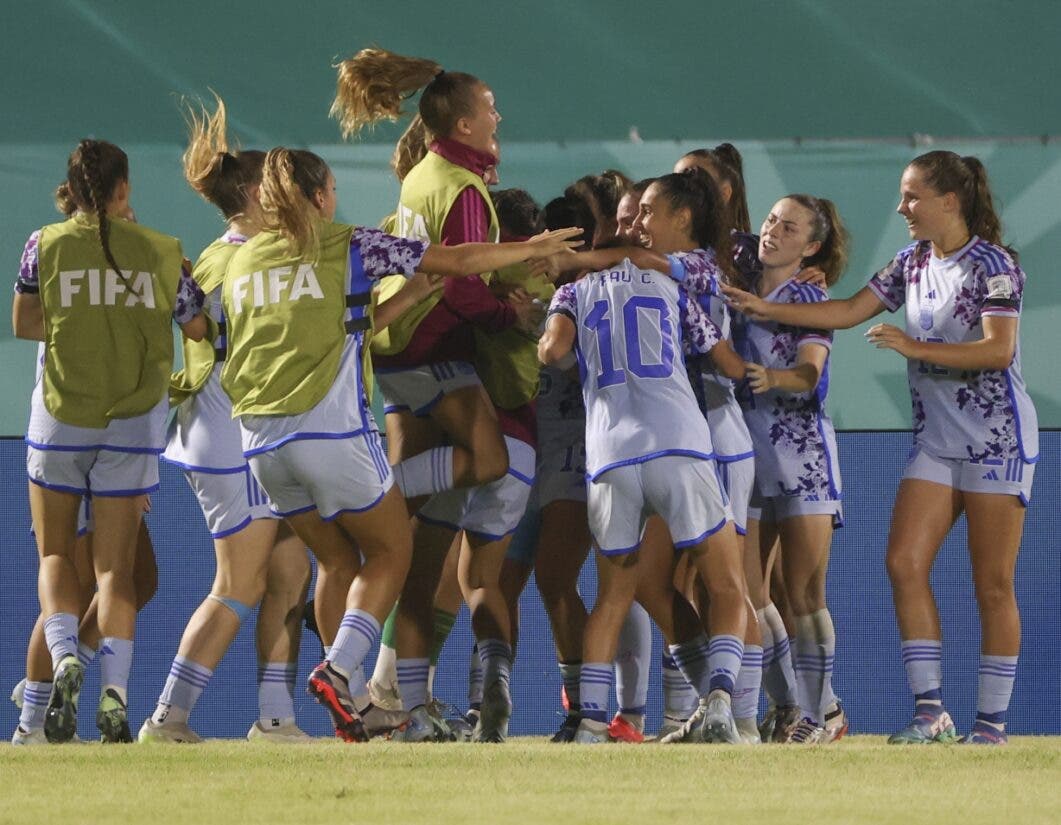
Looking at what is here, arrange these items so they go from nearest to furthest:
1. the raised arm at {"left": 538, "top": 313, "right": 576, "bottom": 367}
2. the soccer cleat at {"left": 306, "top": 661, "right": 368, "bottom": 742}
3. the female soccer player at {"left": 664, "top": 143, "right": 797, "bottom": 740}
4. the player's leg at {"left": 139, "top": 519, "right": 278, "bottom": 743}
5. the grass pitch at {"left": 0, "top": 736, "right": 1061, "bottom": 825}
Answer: the grass pitch at {"left": 0, "top": 736, "right": 1061, "bottom": 825}
the soccer cleat at {"left": 306, "top": 661, "right": 368, "bottom": 742}
the raised arm at {"left": 538, "top": 313, "right": 576, "bottom": 367}
the player's leg at {"left": 139, "top": 519, "right": 278, "bottom": 743}
the female soccer player at {"left": 664, "top": 143, "right": 797, "bottom": 740}

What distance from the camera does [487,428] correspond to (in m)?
4.71

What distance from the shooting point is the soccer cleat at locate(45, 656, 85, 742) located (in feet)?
14.0

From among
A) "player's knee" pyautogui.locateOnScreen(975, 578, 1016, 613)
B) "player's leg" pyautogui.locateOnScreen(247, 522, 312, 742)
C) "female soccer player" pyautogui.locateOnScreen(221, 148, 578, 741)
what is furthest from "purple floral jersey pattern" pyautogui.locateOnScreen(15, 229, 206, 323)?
"player's knee" pyautogui.locateOnScreen(975, 578, 1016, 613)

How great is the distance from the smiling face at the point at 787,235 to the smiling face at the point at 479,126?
0.79 metres

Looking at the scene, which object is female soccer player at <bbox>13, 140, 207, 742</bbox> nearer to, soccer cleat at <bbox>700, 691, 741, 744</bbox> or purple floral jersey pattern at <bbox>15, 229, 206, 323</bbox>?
purple floral jersey pattern at <bbox>15, 229, 206, 323</bbox>

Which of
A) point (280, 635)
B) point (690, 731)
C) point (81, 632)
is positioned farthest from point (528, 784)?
point (81, 632)

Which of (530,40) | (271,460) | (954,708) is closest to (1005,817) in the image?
(271,460)

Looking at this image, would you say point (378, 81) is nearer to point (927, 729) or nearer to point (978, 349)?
point (978, 349)

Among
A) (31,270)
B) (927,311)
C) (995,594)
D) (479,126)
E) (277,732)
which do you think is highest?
(479,126)

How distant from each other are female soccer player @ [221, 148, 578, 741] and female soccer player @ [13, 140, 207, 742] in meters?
0.35

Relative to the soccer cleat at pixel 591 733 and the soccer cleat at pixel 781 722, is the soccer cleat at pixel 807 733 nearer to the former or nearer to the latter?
the soccer cleat at pixel 781 722

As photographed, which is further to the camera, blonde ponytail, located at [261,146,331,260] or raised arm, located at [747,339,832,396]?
raised arm, located at [747,339,832,396]

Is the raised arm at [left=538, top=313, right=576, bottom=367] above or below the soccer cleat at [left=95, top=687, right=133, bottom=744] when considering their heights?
above

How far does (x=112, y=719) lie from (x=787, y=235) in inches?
85.0
